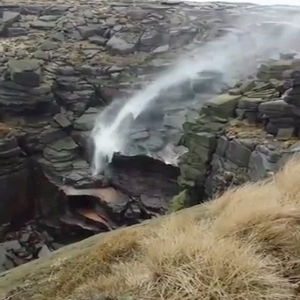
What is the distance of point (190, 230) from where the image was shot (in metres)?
3.28

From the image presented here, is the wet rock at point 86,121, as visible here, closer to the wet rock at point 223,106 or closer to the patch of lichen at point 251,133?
the wet rock at point 223,106

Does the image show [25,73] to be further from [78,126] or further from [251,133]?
[251,133]

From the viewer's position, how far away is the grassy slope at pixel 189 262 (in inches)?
105

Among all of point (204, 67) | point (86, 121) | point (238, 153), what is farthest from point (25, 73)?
point (238, 153)

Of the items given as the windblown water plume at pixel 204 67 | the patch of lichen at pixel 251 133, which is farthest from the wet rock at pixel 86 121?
the patch of lichen at pixel 251 133

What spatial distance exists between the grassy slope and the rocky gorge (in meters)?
9.11

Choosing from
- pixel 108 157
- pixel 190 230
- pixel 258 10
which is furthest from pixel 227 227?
pixel 258 10

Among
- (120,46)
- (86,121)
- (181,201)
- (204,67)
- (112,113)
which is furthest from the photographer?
(120,46)

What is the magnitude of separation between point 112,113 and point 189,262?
18.5 metres

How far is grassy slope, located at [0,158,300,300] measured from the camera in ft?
8.72

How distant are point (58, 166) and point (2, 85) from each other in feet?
13.7

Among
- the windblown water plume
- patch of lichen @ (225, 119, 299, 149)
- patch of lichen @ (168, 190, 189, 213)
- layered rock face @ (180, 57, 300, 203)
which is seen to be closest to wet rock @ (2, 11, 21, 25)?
the windblown water plume

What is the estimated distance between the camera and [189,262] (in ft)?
9.32

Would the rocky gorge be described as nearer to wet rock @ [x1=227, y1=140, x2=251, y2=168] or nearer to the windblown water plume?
wet rock @ [x1=227, y1=140, x2=251, y2=168]
